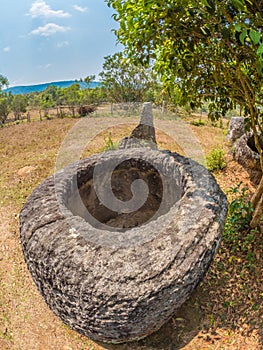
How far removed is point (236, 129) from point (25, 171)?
6.95 m

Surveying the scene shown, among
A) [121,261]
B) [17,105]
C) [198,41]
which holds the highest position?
[17,105]

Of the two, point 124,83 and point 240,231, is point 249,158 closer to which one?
point 240,231

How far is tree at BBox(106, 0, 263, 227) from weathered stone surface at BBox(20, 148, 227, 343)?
134 cm

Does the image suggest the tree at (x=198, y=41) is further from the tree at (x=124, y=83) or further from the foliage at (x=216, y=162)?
the tree at (x=124, y=83)

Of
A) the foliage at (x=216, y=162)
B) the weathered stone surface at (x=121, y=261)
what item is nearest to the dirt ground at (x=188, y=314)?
the weathered stone surface at (x=121, y=261)

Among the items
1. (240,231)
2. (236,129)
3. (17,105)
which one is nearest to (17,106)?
(17,105)

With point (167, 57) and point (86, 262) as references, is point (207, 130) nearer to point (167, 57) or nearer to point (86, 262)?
point (167, 57)

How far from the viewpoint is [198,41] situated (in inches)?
138

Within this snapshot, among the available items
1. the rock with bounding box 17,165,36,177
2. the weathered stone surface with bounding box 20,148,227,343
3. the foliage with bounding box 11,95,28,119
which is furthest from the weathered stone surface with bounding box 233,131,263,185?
the foliage with bounding box 11,95,28,119

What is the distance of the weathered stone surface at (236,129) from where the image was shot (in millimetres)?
9898

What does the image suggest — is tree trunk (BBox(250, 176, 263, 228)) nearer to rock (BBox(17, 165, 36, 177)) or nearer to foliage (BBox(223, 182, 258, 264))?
foliage (BBox(223, 182, 258, 264))

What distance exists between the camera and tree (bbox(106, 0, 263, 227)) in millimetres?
2766

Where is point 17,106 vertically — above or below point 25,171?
above

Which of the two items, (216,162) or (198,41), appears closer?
(198,41)
